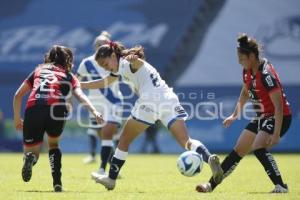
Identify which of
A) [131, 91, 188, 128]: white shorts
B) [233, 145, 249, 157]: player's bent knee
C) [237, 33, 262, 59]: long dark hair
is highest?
[237, 33, 262, 59]: long dark hair

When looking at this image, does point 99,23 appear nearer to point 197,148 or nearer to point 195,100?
point 195,100

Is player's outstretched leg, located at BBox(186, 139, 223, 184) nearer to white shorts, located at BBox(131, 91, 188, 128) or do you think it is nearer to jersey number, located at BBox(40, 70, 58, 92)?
white shorts, located at BBox(131, 91, 188, 128)

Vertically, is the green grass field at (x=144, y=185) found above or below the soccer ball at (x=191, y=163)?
below

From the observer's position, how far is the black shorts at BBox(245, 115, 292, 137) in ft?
28.7

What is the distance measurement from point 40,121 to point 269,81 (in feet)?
8.82

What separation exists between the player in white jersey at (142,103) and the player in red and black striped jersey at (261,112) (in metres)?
0.55

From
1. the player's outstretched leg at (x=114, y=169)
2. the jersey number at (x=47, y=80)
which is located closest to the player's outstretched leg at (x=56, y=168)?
the player's outstretched leg at (x=114, y=169)

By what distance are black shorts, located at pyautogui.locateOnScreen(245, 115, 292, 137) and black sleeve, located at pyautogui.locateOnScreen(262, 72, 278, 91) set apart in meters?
0.45

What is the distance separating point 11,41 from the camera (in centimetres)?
2336

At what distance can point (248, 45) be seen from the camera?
8.65m

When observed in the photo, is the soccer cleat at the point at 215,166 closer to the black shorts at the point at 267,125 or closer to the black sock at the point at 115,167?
the black shorts at the point at 267,125

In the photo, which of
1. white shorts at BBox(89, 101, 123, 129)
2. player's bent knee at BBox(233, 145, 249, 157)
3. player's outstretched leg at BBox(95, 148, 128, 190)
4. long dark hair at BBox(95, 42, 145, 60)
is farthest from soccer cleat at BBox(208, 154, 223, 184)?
white shorts at BBox(89, 101, 123, 129)

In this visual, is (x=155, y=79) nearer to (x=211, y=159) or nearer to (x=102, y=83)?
(x=102, y=83)

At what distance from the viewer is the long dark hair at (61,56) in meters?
9.04
